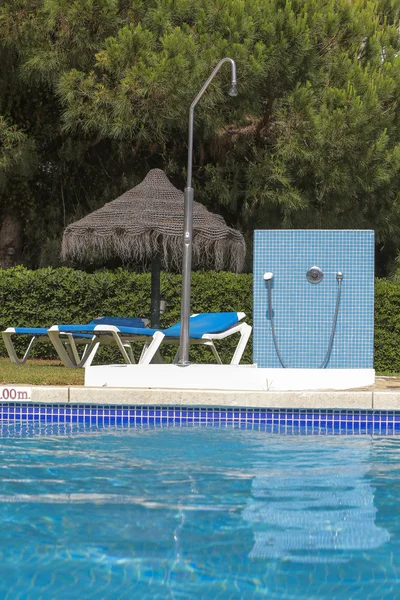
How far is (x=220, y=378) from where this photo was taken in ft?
26.8

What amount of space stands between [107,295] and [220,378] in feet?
16.5

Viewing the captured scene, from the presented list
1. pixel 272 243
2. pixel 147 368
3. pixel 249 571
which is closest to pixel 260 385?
pixel 147 368

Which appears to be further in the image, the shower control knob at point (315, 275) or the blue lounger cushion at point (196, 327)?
the blue lounger cushion at point (196, 327)

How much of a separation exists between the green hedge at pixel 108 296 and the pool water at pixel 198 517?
6082mm

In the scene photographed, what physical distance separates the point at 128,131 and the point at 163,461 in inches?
381

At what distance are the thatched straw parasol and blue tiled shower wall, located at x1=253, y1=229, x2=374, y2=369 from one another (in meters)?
2.16

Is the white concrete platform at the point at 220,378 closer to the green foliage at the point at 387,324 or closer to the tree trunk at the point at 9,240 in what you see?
the green foliage at the point at 387,324

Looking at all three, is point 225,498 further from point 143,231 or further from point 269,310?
point 143,231

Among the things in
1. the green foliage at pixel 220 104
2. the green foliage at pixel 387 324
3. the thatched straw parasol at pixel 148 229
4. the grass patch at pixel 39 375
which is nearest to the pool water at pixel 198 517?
the grass patch at pixel 39 375

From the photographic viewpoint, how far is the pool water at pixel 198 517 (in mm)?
3229

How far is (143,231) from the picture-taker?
442 inches

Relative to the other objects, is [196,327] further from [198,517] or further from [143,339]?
[198,517]

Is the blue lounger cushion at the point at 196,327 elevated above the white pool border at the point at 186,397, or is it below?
above

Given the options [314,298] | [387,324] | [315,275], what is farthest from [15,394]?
[387,324]
